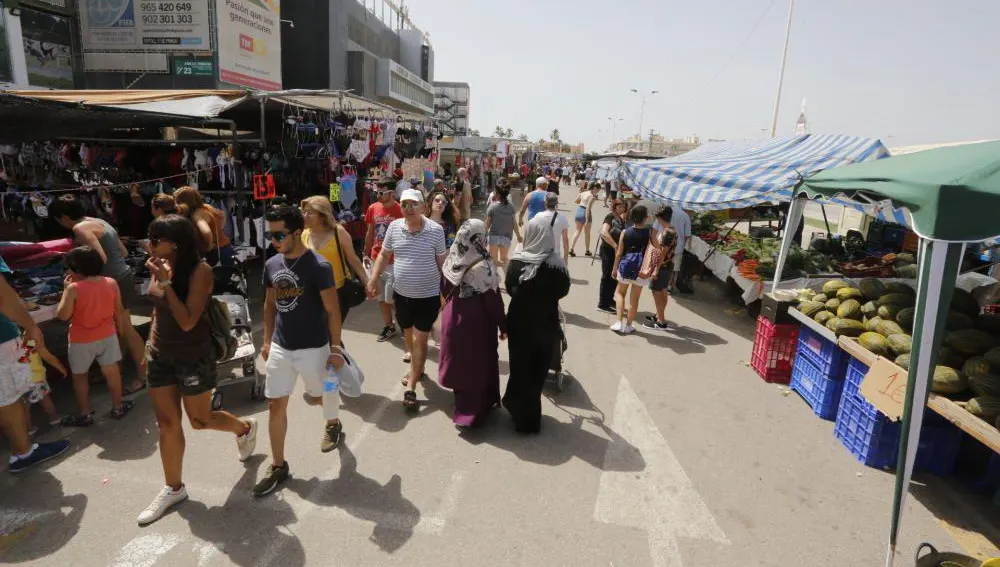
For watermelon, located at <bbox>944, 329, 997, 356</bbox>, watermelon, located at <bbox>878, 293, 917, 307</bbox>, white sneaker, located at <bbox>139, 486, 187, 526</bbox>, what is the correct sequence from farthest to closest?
watermelon, located at <bbox>878, 293, 917, 307</bbox> < watermelon, located at <bbox>944, 329, 997, 356</bbox> < white sneaker, located at <bbox>139, 486, 187, 526</bbox>

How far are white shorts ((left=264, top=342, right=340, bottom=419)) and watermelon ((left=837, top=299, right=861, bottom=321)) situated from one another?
4.53 metres

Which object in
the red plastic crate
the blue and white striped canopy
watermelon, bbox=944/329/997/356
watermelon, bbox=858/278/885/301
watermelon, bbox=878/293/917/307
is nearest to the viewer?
watermelon, bbox=944/329/997/356

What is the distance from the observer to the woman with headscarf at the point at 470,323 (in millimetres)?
4199

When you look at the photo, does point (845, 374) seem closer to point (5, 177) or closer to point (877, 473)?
point (877, 473)

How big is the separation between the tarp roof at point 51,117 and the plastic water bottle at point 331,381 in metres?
3.68

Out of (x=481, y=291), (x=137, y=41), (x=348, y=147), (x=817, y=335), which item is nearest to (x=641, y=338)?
(x=817, y=335)

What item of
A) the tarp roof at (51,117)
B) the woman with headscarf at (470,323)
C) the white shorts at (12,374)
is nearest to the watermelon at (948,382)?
the woman with headscarf at (470,323)

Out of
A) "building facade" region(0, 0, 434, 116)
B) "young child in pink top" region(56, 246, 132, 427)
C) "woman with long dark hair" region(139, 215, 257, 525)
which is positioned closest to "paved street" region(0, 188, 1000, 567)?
"young child in pink top" region(56, 246, 132, 427)

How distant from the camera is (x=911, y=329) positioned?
4453 mm

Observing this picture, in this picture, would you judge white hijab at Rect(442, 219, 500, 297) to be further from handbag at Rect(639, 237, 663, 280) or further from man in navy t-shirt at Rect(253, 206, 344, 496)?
handbag at Rect(639, 237, 663, 280)

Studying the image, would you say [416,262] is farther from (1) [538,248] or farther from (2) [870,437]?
(2) [870,437]

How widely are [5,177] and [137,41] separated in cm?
1510

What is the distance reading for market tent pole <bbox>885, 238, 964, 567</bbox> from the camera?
2770 millimetres

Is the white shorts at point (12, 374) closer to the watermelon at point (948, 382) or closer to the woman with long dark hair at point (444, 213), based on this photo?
the woman with long dark hair at point (444, 213)
